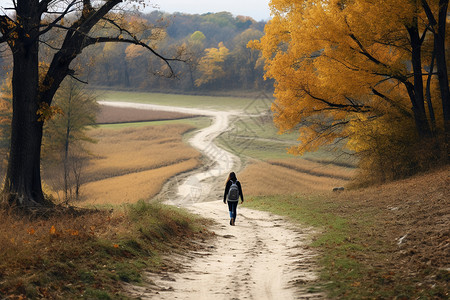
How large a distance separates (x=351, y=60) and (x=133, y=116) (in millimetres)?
58463

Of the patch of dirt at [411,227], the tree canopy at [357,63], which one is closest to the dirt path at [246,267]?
the patch of dirt at [411,227]

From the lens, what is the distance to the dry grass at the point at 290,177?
118 ft

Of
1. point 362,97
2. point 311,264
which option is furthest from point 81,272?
point 362,97

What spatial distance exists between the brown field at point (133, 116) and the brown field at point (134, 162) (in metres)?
8.06

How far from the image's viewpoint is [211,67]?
334 ft

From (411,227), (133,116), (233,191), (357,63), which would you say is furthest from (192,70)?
(411,227)

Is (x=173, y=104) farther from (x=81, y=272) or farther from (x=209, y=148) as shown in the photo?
(x=81, y=272)

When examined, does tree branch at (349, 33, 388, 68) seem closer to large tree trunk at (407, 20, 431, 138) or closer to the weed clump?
large tree trunk at (407, 20, 431, 138)

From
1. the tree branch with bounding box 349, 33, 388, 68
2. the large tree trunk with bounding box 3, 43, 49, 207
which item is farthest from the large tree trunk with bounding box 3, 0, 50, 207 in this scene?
the tree branch with bounding box 349, 33, 388, 68

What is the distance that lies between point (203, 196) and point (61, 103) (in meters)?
20.6

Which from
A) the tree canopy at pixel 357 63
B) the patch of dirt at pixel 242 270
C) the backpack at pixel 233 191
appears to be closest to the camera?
the patch of dirt at pixel 242 270

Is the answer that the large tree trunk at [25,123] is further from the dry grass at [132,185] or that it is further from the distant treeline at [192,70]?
the distant treeline at [192,70]

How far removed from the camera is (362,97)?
25109 mm

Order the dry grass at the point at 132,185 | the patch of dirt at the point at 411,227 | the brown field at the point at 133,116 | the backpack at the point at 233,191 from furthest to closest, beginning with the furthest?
the brown field at the point at 133,116
the dry grass at the point at 132,185
the backpack at the point at 233,191
the patch of dirt at the point at 411,227
